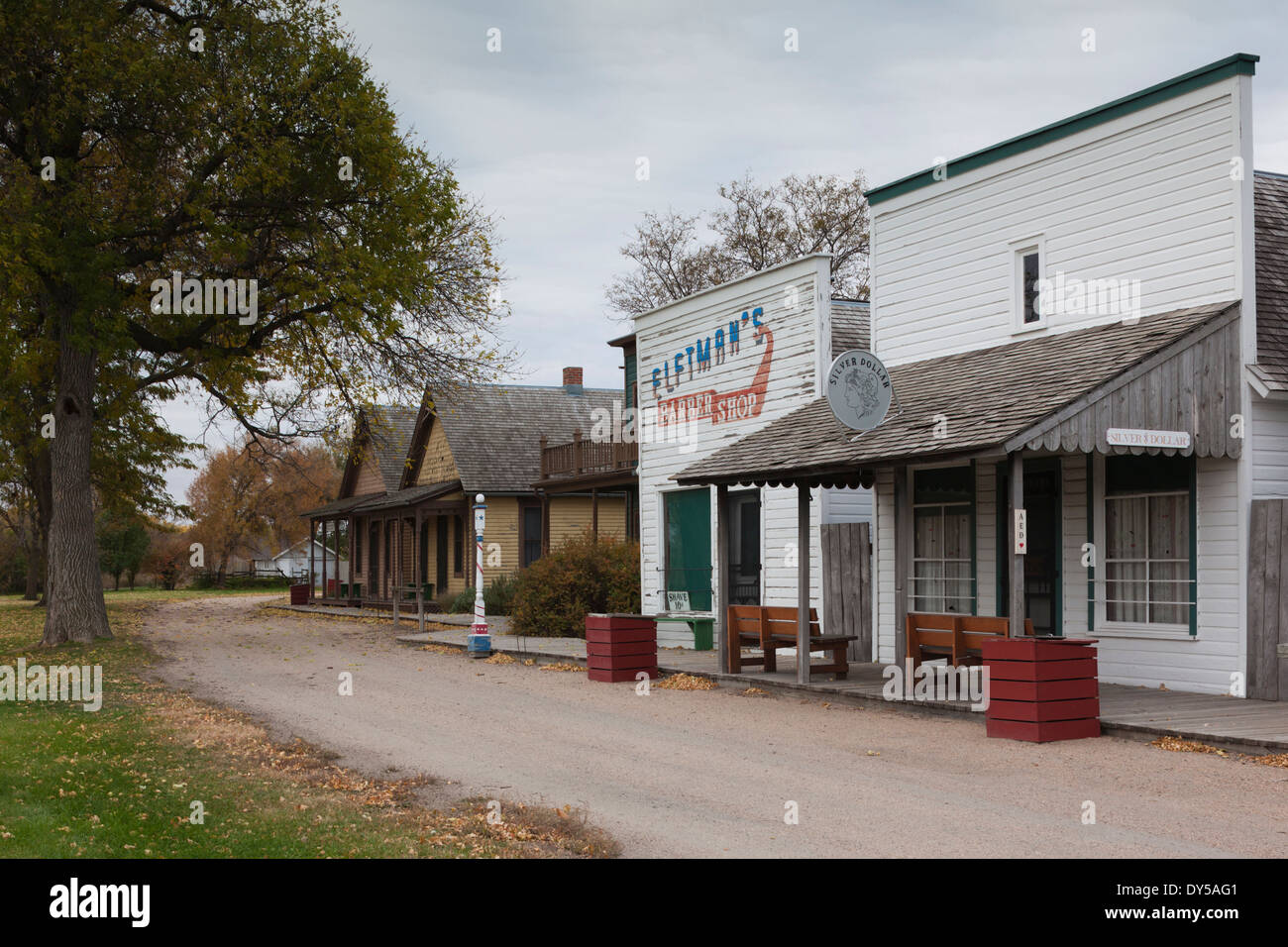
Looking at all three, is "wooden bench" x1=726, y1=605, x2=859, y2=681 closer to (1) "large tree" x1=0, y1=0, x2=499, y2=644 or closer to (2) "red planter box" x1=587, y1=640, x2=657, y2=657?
(2) "red planter box" x1=587, y1=640, x2=657, y2=657

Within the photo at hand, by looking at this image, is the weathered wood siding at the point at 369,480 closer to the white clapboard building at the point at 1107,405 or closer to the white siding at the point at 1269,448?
the white clapboard building at the point at 1107,405

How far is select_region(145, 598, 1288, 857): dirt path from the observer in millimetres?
7137

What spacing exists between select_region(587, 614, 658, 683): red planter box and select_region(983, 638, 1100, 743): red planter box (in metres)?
6.58

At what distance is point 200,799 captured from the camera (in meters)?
8.10

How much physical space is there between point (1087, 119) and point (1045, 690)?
7302 mm

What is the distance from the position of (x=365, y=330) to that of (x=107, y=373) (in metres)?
5.70

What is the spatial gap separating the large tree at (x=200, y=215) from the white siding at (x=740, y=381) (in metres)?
4.09

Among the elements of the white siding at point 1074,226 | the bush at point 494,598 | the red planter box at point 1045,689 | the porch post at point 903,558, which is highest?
the white siding at point 1074,226

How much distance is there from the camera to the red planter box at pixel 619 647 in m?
16.6

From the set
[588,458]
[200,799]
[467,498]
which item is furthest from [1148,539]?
[467,498]

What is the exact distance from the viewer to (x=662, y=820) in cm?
768

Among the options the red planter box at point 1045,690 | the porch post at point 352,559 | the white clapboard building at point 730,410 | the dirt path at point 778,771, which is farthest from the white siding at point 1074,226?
the porch post at point 352,559

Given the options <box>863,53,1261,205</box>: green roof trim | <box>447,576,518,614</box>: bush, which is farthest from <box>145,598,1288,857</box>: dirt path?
<box>447,576,518,614</box>: bush
